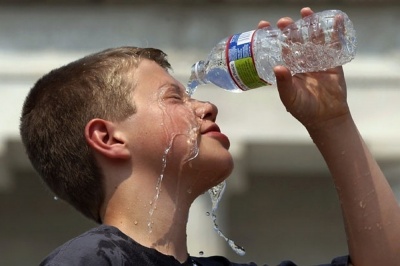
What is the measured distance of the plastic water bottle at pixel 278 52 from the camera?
358 centimetres

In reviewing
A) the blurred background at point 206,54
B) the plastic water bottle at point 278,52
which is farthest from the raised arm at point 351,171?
the blurred background at point 206,54

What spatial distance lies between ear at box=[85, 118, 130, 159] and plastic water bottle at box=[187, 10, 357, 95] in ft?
1.27

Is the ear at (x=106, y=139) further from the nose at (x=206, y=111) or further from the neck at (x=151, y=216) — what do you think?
the nose at (x=206, y=111)

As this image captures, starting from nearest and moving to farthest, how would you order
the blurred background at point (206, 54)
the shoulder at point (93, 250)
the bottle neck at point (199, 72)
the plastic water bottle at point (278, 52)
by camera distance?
Answer: the shoulder at point (93, 250) < the plastic water bottle at point (278, 52) < the bottle neck at point (199, 72) < the blurred background at point (206, 54)

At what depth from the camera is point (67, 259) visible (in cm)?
304

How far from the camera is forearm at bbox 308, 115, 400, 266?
11.5ft

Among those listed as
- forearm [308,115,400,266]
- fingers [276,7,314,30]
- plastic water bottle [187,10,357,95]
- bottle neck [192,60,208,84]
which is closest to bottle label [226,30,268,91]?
plastic water bottle [187,10,357,95]

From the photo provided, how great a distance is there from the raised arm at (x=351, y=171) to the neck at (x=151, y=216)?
472 millimetres

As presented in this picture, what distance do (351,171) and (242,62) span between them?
48 cm

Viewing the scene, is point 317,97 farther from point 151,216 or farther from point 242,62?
point 151,216

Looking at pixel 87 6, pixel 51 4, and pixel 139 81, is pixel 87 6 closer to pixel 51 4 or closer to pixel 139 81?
pixel 51 4

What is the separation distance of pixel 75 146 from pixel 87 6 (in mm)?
4199

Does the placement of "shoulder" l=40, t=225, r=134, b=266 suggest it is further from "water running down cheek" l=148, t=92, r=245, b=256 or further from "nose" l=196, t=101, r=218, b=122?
"nose" l=196, t=101, r=218, b=122

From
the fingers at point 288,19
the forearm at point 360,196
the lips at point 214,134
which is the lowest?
the forearm at point 360,196
